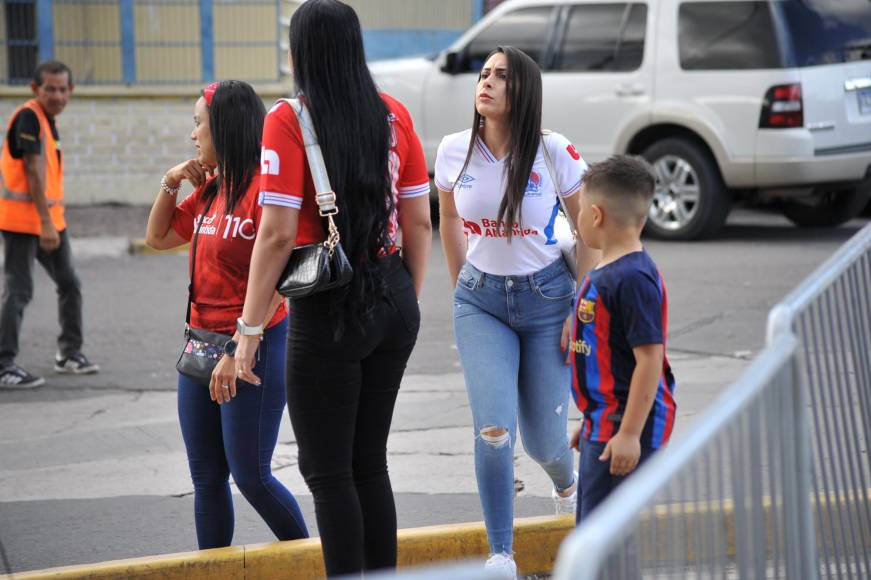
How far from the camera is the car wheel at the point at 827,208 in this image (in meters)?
12.5

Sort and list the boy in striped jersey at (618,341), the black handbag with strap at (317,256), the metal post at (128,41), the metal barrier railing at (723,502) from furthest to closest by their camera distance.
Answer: the metal post at (128,41) < the black handbag with strap at (317,256) < the boy in striped jersey at (618,341) < the metal barrier railing at (723,502)

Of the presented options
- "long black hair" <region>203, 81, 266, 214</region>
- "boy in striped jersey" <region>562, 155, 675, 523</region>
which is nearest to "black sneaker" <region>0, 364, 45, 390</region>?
"long black hair" <region>203, 81, 266, 214</region>

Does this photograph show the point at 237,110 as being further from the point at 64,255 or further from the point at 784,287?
the point at 784,287

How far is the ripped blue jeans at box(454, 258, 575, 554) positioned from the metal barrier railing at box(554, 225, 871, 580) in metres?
1.11

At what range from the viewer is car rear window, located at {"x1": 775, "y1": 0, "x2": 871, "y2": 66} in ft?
37.6

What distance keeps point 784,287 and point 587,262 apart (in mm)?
5934

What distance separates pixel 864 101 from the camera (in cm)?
1159

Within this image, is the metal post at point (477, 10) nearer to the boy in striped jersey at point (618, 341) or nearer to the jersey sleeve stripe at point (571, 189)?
the jersey sleeve stripe at point (571, 189)

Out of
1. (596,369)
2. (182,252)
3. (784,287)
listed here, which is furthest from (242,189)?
(182,252)

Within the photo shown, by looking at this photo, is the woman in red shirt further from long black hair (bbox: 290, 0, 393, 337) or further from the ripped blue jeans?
the ripped blue jeans

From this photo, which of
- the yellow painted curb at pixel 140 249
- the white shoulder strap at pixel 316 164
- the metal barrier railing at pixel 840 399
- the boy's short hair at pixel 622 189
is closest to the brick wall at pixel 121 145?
the yellow painted curb at pixel 140 249

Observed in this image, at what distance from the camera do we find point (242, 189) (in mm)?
4176

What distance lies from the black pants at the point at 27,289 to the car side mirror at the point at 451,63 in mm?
5571

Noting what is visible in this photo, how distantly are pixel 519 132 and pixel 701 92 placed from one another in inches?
311
